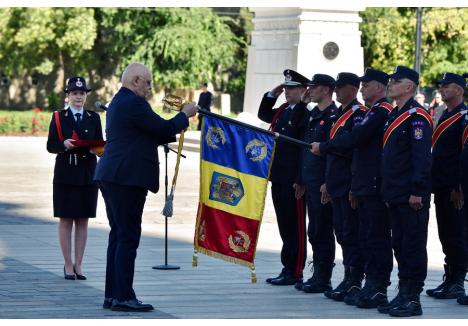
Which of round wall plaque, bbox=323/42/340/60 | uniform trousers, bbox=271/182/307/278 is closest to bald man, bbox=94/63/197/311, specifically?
uniform trousers, bbox=271/182/307/278

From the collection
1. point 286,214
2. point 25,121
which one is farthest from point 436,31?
point 286,214

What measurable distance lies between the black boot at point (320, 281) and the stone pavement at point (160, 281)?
0.40ft

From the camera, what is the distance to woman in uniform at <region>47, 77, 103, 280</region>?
11812mm

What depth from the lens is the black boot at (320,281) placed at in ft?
36.4

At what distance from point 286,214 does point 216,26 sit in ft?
157

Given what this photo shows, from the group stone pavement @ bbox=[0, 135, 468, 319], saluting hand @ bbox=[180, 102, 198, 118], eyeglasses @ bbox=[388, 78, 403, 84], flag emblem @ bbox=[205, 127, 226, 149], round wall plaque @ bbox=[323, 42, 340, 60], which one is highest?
round wall plaque @ bbox=[323, 42, 340, 60]

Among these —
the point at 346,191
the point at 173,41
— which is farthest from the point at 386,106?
the point at 173,41

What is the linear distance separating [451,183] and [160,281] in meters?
2.92

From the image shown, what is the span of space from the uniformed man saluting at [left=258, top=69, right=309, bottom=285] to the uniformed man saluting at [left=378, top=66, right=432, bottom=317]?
176cm

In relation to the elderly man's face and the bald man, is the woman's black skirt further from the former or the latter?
the elderly man's face

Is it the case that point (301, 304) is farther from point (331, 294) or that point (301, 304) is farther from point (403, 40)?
point (403, 40)

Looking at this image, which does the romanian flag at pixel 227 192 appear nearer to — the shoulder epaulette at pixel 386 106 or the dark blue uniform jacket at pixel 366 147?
the dark blue uniform jacket at pixel 366 147
